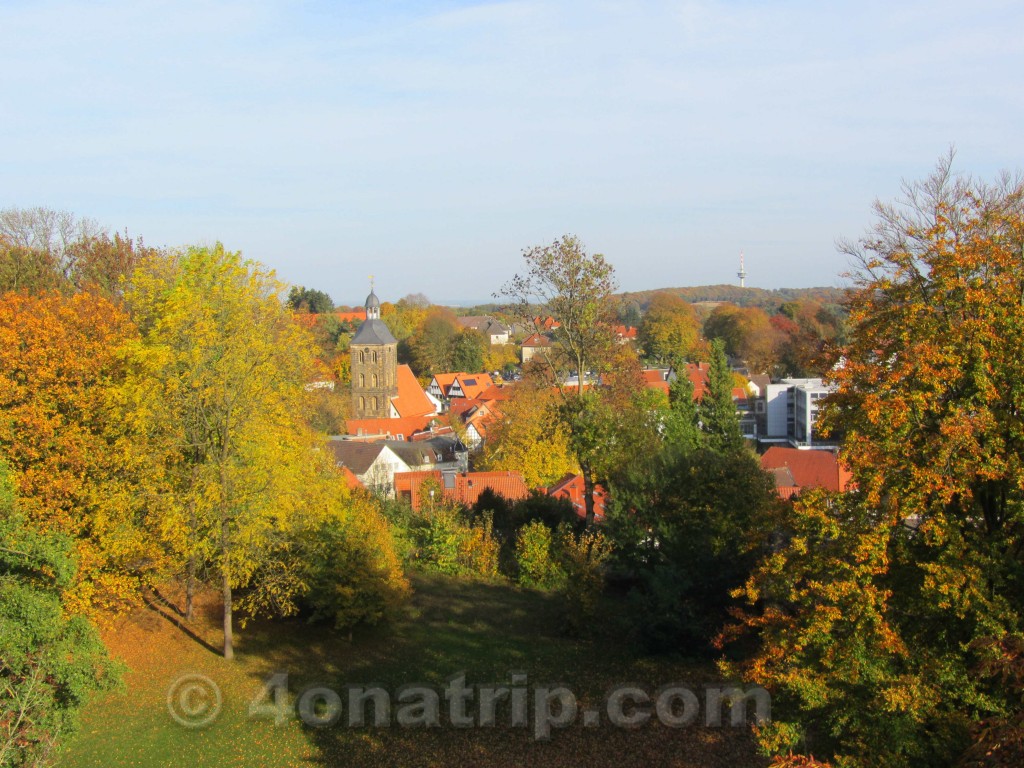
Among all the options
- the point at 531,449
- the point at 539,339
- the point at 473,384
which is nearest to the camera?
the point at 539,339

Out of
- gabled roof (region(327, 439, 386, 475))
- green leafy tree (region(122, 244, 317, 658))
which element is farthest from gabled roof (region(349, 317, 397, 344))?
green leafy tree (region(122, 244, 317, 658))

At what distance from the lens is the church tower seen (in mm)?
63938

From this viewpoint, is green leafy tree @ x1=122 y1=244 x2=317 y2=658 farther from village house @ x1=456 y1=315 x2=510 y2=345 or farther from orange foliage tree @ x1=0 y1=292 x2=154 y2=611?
village house @ x1=456 y1=315 x2=510 y2=345

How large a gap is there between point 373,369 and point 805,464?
1412 inches

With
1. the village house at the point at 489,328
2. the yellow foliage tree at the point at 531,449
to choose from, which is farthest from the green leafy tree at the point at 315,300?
the yellow foliage tree at the point at 531,449

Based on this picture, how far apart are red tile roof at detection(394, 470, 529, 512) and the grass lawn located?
8371 mm

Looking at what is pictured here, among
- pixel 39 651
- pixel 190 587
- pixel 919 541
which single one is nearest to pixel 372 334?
pixel 190 587

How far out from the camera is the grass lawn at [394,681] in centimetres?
1346

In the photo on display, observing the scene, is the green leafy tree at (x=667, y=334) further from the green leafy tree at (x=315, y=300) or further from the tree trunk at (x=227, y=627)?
the tree trunk at (x=227, y=627)

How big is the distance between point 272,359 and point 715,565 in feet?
33.6

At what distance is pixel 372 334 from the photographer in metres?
64.1

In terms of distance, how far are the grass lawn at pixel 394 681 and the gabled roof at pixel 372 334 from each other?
42052 millimetres

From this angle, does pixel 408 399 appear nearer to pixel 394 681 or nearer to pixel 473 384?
pixel 473 384

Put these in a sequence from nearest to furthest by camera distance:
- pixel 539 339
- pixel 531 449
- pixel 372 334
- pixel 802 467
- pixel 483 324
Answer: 1. pixel 539 339
2. pixel 531 449
3. pixel 802 467
4. pixel 372 334
5. pixel 483 324
